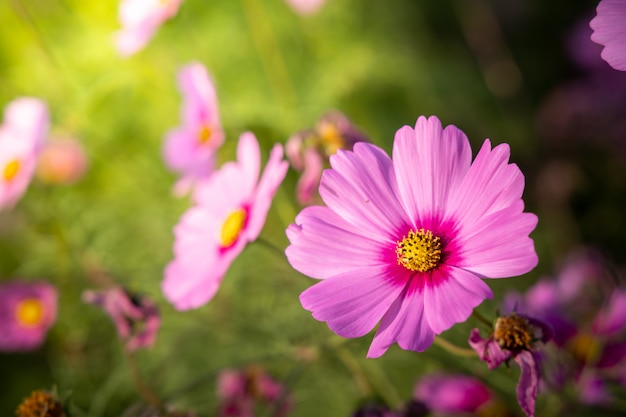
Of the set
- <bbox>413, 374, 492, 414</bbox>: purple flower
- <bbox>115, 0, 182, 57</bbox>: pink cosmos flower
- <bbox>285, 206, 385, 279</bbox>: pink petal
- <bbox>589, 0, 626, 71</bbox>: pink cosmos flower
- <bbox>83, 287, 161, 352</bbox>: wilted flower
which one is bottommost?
<bbox>413, 374, 492, 414</bbox>: purple flower

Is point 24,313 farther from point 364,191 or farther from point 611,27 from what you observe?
point 611,27

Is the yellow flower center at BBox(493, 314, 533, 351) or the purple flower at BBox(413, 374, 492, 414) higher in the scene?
the yellow flower center at BBox(493, 314, 533, 351)

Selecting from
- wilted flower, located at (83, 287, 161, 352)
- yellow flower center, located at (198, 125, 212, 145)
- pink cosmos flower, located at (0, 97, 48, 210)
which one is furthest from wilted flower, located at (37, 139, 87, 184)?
wilted flower, located at (83, 287, 161, 352)

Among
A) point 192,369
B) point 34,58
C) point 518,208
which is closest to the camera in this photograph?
point 518,208

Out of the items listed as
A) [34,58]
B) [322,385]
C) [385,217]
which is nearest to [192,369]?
[322,385]

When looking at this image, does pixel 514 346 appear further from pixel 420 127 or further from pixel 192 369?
pixel 192 369

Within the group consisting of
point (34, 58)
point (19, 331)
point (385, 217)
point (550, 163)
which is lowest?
point (550, 163)

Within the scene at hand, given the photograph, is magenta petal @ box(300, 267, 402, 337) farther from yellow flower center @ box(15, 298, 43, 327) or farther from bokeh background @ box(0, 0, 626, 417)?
yellow flower center @ box(15, 298, 43, 327)

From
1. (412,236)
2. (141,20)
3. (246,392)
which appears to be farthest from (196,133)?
(412,236)
